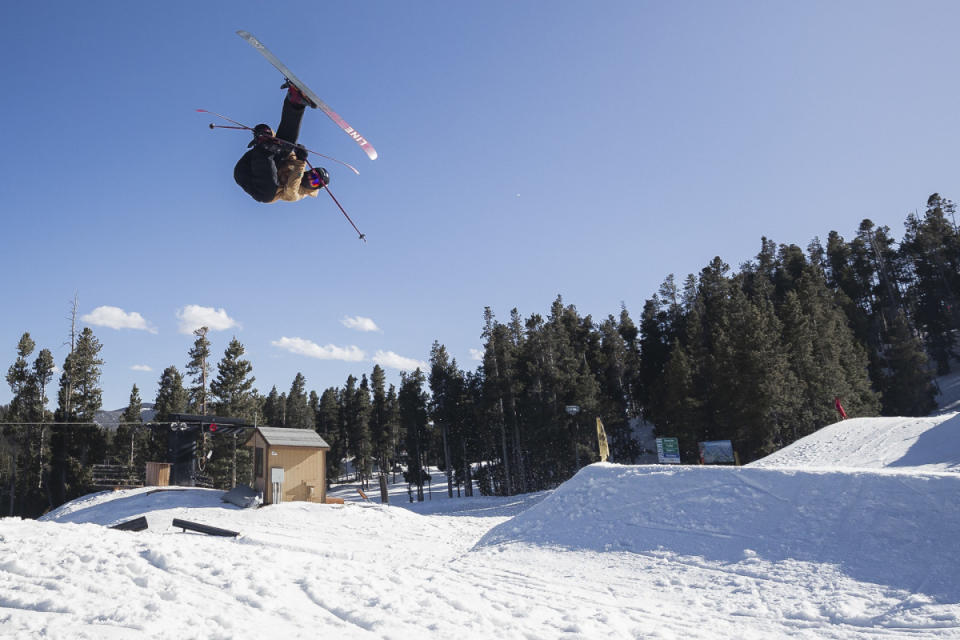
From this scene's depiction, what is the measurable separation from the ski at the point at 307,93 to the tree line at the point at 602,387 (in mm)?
27846

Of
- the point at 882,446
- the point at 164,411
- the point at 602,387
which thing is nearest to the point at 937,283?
the point at 602,387

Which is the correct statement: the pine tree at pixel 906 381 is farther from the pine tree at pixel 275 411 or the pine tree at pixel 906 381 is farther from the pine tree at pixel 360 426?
the pine tree at pixel 275 411

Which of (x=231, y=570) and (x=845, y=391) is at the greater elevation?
(x=845, y=391)

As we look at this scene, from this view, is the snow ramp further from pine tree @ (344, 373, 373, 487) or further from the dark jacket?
pine tree @ (344, 373, 373, 487)

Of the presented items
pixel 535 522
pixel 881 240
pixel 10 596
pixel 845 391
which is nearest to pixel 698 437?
pixel 845 391

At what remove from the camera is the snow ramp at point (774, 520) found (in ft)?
28.5

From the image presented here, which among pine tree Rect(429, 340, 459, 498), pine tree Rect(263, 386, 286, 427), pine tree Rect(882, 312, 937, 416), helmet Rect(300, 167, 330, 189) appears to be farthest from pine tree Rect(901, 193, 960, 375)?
pine tree Rect(263, 386, 286, 427)

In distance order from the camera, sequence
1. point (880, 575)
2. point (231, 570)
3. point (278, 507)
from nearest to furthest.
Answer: point (231, 570) < point (880, 575) < point (278, 507)

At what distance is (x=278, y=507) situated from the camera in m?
21.4

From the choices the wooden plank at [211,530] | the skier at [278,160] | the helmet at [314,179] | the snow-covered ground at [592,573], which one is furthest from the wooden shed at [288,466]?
the skier at [278,160]

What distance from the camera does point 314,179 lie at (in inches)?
282

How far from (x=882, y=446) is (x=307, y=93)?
23538mm

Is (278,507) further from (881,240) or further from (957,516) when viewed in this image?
(881,240)

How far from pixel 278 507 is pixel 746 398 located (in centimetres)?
2997
